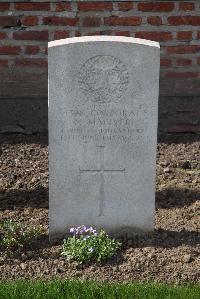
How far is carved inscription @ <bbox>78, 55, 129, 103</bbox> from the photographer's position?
14.8 ft


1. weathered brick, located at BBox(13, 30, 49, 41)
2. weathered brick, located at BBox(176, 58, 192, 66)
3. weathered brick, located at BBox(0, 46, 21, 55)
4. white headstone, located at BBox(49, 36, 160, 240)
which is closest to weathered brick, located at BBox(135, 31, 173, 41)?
weathered brick, located at BBox(176, 58, 192, 66)

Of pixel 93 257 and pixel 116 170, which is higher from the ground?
pixel 116 170

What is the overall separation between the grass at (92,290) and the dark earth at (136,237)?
0.11 metres

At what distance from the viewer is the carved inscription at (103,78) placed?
452 centimetres

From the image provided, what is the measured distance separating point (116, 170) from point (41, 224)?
0.71 metres

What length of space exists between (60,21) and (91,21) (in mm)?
263

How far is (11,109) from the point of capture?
669 cm

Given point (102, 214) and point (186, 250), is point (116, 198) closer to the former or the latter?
point (102, 214)

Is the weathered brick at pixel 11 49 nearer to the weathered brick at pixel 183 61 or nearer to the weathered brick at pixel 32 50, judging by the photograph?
the weathered brick at pixel 32 50

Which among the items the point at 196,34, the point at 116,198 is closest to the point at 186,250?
the point at 116,198

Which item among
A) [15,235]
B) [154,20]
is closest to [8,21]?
[154,20]

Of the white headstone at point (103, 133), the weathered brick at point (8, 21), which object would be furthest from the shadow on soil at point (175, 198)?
the weathered brick at point (8, 21)

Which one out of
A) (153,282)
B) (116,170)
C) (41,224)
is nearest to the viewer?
(153,282)

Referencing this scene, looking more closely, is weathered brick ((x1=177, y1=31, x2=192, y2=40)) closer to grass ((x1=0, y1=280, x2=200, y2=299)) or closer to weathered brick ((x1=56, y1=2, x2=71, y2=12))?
weathered brick ((x1=56, y1=2, x2=71, y2=12))
